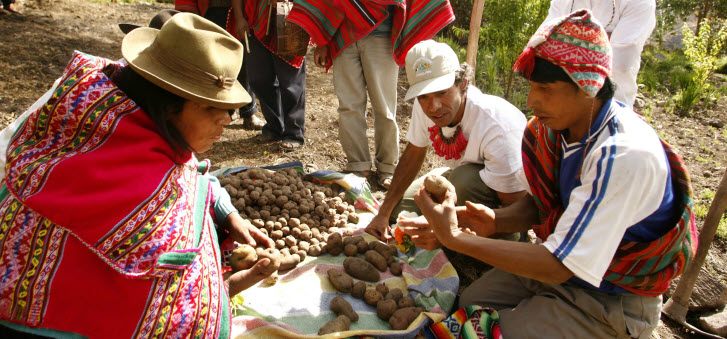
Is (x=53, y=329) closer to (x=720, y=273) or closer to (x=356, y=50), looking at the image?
(x=356, y=50)

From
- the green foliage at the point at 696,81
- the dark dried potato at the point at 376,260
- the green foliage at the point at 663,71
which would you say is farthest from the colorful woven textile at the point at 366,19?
the green foliage at the point at 663,71

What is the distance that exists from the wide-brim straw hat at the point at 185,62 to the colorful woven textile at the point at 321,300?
3.87ft

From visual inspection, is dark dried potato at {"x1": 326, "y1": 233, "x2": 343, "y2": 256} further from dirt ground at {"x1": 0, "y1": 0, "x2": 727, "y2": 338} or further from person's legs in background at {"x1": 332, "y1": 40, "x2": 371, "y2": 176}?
person's legs in background at {"x1": 332, "y1": 40, "x2": 371, "y2": 176}

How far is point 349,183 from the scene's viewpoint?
12.5 ft

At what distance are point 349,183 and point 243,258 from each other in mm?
1558

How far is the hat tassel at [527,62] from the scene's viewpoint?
199 cm

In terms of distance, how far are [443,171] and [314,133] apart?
1.90 m

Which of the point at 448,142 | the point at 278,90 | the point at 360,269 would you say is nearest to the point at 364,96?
the point at 278,90

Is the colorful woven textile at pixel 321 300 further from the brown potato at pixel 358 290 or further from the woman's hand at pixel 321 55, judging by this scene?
the woman's hand at pixel 321 55

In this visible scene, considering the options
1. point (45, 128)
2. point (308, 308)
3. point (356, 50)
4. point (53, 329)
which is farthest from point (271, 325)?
point (356, 50)

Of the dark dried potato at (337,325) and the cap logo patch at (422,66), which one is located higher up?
the cap logo patch at (422,66)

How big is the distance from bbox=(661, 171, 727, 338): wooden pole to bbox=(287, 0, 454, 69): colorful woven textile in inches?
86.5

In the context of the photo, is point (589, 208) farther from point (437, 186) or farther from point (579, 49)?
point (437, 186)

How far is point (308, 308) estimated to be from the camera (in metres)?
2.70
